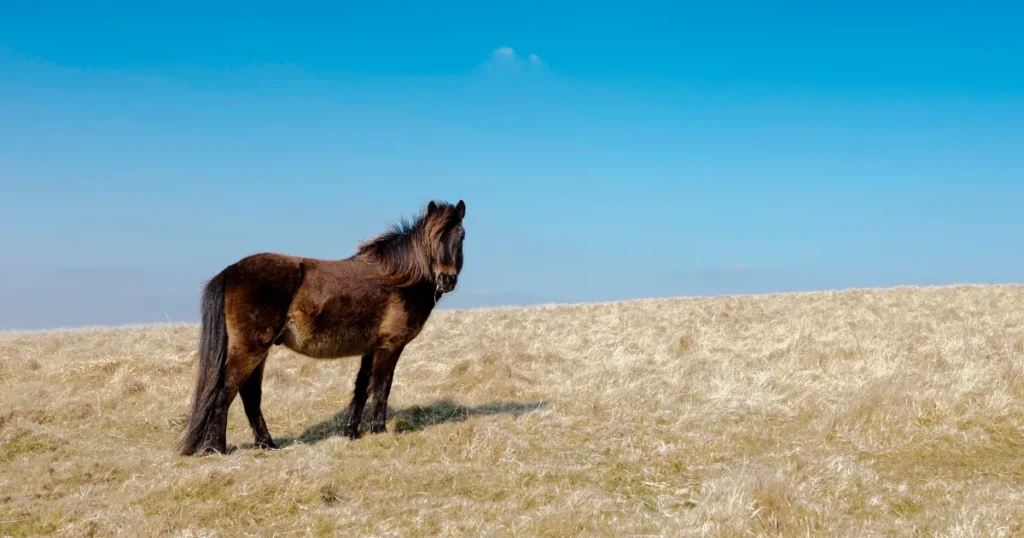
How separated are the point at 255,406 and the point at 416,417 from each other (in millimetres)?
2162

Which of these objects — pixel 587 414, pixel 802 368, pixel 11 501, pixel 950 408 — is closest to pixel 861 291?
pixel 802 368

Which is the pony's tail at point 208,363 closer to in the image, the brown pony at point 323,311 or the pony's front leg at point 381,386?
the brown pony at point 323,311

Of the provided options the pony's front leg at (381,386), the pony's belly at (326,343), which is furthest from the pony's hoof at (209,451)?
the pony's front leg at (381,386)

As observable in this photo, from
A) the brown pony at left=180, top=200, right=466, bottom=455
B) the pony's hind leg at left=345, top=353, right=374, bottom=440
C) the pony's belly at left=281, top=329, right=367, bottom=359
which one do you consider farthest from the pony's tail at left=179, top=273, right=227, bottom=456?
the pony's hind leg at left=345, top=353, right=374, bottom=440

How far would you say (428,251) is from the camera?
26.7ft

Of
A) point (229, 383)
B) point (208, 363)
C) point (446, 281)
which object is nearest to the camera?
point (208, 363)

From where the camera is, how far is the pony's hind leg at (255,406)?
25.1ft

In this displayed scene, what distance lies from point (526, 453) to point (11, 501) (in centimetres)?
447

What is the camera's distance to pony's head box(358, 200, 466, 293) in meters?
7.99

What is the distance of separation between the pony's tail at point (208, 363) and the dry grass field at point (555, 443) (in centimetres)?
40

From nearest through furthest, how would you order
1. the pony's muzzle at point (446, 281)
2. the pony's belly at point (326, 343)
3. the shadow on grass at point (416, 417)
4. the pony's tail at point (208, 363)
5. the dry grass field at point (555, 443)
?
the dry grass field at point (555, 443) < the pony's tail at point (208, 363) < the pony's belly at point (326, 343) < the pony's muzzle at point (446, 281) < the shadow on grass at point (416, 417)

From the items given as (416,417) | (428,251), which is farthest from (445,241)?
(416,417)

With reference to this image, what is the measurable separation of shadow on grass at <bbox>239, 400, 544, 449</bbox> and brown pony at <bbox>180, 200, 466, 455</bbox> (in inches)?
19.2

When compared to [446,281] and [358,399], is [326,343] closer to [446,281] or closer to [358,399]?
[358,399]
